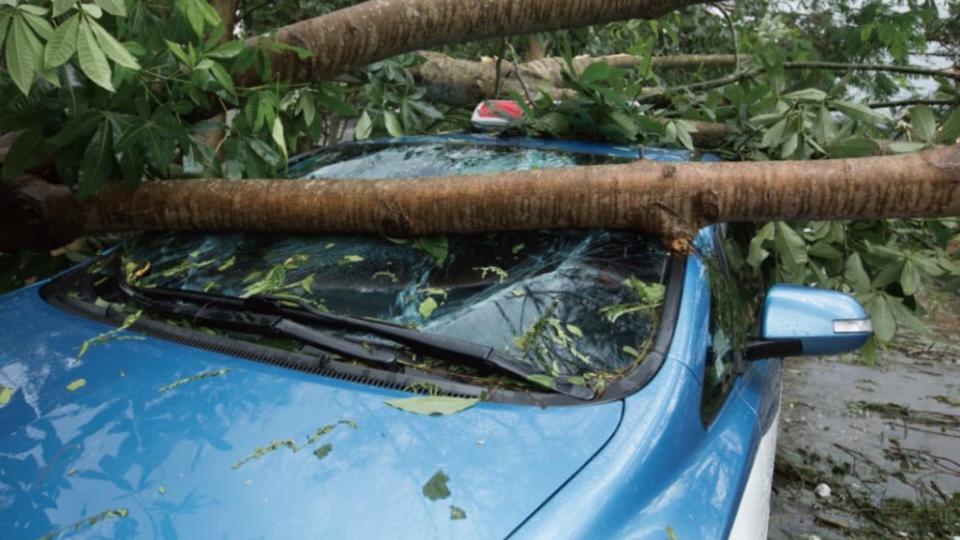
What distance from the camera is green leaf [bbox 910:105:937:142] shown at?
2.85 meters

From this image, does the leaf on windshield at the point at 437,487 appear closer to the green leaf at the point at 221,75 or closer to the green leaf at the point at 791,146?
the green leaf at the point at 221,75

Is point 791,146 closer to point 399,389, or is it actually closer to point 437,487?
point 399,389

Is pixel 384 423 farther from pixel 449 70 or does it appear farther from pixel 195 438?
pixel 449 70

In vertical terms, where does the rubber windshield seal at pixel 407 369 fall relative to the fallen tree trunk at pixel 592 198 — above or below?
below

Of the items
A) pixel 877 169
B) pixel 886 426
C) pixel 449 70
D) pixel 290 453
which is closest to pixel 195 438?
pixel 290 453

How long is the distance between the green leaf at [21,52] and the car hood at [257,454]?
70 cm

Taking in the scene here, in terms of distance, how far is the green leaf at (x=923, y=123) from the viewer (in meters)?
2.85

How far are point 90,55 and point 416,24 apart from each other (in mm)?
1470

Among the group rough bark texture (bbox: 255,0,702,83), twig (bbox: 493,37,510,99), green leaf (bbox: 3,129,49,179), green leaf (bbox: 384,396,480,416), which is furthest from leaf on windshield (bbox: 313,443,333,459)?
twig (bbox: 493,37,510,99)

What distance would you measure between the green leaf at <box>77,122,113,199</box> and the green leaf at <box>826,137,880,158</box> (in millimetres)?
2441

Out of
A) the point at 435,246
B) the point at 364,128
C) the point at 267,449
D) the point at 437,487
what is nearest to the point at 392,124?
the point at 364,128

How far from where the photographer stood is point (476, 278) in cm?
233

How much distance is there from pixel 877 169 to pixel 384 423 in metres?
1.60

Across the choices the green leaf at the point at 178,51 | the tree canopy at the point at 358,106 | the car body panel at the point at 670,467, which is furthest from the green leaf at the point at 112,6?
the car body panel at the point at 670,467
